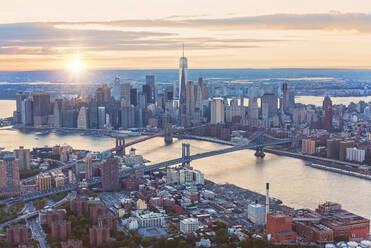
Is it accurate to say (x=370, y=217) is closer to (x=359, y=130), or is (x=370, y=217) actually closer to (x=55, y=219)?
(x=55, y=219)

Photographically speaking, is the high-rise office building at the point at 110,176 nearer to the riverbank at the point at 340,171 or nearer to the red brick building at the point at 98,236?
the red brick building at the point at 98,236

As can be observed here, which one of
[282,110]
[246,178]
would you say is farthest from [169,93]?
[246,178]

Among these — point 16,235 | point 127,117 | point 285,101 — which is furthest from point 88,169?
point 285,101

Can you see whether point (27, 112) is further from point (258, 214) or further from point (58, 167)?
point (258, 214)

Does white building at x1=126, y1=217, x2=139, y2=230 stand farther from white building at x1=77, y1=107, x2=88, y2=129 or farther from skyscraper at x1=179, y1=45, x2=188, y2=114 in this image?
skyscraper at x1=179, y1=45, x2=188, y2=114

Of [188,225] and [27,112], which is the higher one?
[27,112]

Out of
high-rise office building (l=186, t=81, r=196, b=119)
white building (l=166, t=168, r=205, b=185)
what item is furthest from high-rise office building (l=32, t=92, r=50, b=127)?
white building (l=166, t=168, r=205, b=185)
